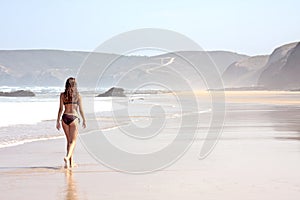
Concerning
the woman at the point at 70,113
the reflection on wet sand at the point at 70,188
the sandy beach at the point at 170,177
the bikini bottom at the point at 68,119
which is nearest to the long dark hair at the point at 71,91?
the woman at the point at 70,113

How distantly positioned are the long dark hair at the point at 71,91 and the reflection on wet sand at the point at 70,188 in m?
1.74

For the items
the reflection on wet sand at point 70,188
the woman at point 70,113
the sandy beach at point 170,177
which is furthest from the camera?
the woman at point 70,113

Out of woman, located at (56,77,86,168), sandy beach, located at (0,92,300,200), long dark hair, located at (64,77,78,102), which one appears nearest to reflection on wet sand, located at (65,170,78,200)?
sandy beach, located at (0,92,300,200)

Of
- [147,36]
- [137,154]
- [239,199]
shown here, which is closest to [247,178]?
[239,199]

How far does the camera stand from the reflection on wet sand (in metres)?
8.23

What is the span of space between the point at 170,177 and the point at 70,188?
6.03 feet

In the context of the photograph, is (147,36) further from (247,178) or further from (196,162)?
(247,178)

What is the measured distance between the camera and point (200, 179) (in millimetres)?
9547

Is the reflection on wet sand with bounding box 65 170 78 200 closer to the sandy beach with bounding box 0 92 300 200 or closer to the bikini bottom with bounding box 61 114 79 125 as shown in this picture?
the sandy beach with bounding box 0 92 300 200

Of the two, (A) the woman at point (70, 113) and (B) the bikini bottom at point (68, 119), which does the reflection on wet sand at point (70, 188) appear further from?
(B) the bikini bottom at point (68, 119)

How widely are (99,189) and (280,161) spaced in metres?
4.34

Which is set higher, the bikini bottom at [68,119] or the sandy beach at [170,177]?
the bikini bottom at [68,119]

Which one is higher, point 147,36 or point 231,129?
point 147,36

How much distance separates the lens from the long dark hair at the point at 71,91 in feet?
Answer: 37.7
